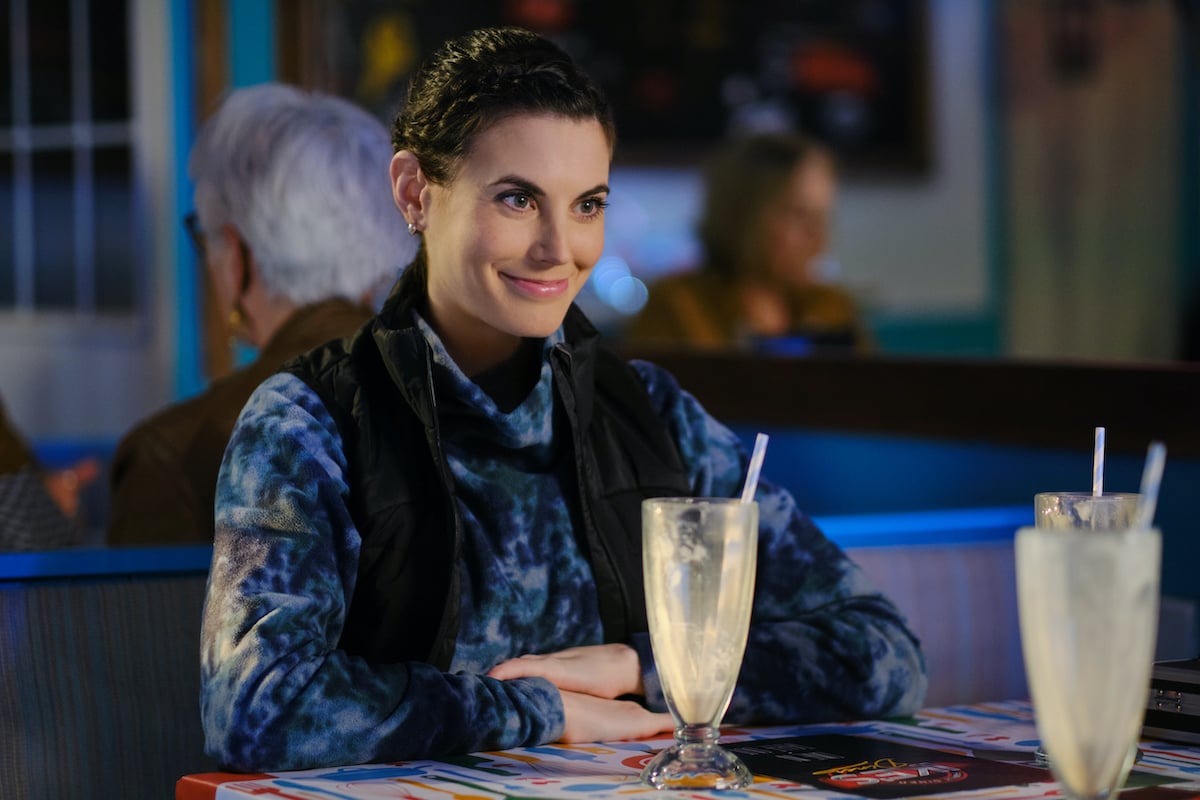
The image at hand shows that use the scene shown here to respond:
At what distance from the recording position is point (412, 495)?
1562 mm

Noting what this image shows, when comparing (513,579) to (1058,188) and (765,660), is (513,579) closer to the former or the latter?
(765,660)

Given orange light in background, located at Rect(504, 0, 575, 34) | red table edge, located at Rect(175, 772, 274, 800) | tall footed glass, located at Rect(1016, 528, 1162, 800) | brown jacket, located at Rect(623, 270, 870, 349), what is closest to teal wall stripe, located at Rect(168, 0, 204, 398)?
brown jacket, located at Rect(623, 270, 870, 349)

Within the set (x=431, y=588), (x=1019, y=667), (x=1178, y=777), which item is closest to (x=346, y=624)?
(x=431, y=588)

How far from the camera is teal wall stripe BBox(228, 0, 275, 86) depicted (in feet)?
16.0

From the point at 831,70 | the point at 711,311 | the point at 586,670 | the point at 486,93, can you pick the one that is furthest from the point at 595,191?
the point at 831,70

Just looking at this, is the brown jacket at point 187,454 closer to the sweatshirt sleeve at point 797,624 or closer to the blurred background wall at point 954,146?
the sweatshirt sleeve at point 797,624

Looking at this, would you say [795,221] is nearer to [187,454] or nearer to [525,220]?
[187,454]

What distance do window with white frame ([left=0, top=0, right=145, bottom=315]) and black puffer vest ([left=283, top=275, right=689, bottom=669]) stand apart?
377 cm

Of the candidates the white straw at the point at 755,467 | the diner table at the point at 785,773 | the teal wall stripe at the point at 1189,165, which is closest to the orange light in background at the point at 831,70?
the teal wall stripe at the point at 1189,165

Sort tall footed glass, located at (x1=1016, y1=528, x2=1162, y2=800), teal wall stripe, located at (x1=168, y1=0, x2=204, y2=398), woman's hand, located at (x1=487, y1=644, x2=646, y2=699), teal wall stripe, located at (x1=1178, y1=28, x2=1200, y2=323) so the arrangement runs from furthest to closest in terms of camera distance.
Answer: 1. teal wall stripe, located at (x1=1178, y1=28, x2=1200, y2=323)
2. teal wall stripe, located at (x1=168, y1=0, x2=204, y2=398)
3. woman's hand, located at (x1=487, y1=644, x2=646, y2=699)
4. tall footed glass, located at (x1=1016, y1=528, x2=1162, y2=800)

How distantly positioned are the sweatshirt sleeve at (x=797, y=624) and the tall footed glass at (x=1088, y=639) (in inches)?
21.0

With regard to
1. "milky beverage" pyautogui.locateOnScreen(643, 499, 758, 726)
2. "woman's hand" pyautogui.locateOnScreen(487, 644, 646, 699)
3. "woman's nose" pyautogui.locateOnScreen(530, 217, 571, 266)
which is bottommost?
"woman's hand" pyautogui.locateOnScreen(487, 644, 646, 699)

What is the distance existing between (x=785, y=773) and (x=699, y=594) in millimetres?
183

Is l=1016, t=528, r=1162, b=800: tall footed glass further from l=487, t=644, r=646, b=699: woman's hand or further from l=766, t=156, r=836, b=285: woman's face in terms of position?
l=766, t=156, r=836, b=285: woman's face
